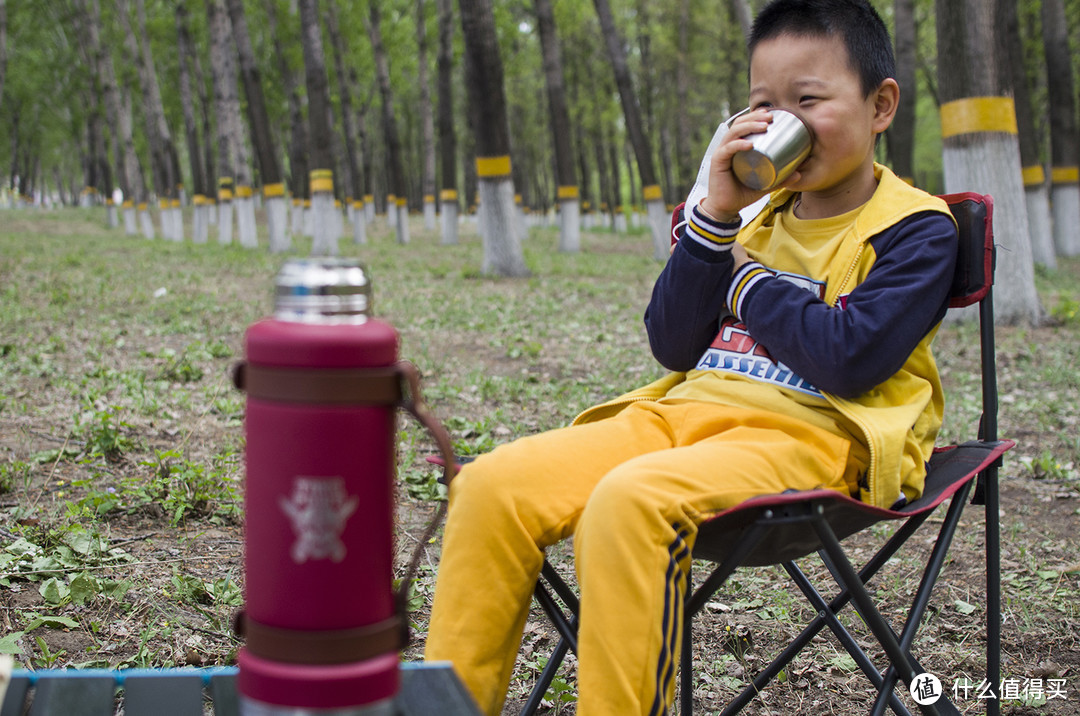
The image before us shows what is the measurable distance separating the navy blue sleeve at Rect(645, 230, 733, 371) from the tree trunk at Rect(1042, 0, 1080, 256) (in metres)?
15.8

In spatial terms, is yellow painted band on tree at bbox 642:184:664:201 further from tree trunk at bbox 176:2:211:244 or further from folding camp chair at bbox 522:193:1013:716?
folding camp chair at bbox 522:193:1013:716

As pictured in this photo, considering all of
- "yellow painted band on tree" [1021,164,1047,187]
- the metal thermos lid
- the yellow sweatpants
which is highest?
"yellow painted band on tree" [1021,164,1047,187]

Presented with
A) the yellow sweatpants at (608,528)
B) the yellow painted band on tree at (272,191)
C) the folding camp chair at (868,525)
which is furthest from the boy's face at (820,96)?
the yellow painted band on tree at (272,191)

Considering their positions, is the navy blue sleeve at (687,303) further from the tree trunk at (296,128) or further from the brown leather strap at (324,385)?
the tree trunk at (296,128)

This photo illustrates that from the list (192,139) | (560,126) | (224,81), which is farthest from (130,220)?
(560,126)

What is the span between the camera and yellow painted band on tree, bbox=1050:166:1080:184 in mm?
15609

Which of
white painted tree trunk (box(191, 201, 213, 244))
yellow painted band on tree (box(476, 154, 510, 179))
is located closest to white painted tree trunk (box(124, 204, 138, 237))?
white painted tree trunk (box(191, 201, 213, 244))

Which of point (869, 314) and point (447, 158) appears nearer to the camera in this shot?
point (869, 314)

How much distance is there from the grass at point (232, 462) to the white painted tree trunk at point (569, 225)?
333 inches

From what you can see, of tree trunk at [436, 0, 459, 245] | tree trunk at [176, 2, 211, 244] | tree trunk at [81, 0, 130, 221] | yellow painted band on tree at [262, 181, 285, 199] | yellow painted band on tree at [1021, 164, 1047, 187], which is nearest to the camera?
yellow painted band on tree at [1021, 164, 1047, 187]

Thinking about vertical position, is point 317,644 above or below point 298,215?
below

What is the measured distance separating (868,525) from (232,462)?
2729mm

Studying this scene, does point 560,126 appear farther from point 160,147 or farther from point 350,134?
point 160,147

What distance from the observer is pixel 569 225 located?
18109 mm
